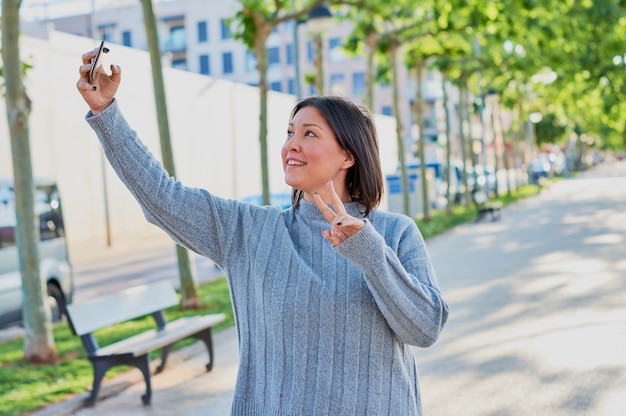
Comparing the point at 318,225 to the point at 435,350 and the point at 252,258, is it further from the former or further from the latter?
the point at 435,350

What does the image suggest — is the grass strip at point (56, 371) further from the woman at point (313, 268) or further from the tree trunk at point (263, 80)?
the woman at point (313, 268)

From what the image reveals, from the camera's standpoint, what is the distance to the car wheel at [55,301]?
524 inches

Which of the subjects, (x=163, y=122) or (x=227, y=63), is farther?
(x=227, y=63)

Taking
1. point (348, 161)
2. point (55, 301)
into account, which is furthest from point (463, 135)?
point (348, 161)

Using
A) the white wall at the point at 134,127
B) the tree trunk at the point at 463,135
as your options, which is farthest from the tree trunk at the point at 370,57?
the tree trunk at the point at 463,135

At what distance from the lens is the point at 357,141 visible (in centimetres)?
275

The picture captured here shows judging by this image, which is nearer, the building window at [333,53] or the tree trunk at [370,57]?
the tree trunk at [370,57]

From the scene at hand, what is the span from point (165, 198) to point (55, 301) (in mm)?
11342

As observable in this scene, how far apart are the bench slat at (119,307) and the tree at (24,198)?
35.8 inches

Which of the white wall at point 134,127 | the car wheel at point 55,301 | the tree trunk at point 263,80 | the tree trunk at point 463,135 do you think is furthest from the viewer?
the tree trunk at point 463,135

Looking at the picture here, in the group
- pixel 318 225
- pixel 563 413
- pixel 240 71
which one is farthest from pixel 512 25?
pixel 240 71

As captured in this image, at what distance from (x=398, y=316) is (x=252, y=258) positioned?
1.45ft

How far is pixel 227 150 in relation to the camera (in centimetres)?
3797

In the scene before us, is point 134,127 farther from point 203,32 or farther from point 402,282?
point 203,32
